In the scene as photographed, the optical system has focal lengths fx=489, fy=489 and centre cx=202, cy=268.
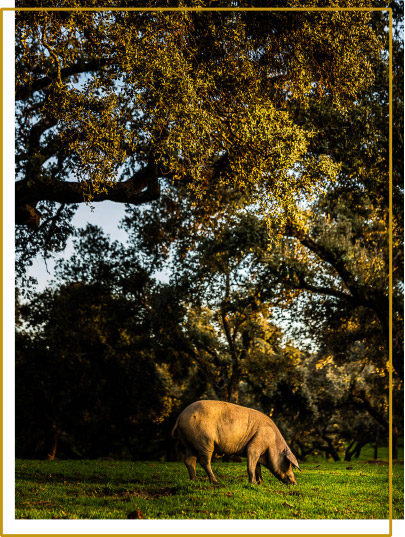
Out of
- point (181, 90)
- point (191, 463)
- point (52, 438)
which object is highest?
point (181, 90)

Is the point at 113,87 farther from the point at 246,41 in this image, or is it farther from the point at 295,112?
the point at 295,112

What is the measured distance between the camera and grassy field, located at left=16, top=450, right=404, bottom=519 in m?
6.45

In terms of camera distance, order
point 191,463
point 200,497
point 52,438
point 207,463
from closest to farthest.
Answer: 1. point 200,497
2. point 207,463
3. point 191,463
4. point 52,438

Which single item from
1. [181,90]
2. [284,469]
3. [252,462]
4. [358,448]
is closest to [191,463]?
[252,462]

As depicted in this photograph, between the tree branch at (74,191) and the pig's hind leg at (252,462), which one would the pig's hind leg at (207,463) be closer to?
the pig's hind leg at (252,462)

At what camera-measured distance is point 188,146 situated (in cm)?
750

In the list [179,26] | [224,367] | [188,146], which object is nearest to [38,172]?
[188,146]

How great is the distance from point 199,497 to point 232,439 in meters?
1.65

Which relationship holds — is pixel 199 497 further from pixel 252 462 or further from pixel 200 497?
pixel 252 462

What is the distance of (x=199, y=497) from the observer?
703cm

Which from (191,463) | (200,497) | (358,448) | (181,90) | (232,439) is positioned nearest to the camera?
(200,497)

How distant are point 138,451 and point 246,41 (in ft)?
64.9

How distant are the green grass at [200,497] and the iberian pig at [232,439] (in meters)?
0.29

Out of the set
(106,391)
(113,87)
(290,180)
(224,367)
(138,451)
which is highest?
(113,87)
